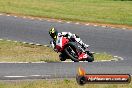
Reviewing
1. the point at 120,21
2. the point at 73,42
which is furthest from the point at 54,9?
the point at 73,42

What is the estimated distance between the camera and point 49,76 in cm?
1705

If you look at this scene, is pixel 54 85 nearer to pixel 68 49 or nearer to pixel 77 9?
pixel 68 49

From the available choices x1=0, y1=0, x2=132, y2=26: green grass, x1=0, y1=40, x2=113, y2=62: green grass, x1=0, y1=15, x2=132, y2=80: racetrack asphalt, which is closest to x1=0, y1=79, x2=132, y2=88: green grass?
x1=0, y1=15, x2=132, y2=80: racetrack asphalt

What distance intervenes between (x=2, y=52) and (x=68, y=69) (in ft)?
24.2

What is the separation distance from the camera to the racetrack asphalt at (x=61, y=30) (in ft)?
57.8

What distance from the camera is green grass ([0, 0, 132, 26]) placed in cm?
3681

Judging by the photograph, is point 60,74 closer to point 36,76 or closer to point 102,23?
point 36,76

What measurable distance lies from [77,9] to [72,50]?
19.5m

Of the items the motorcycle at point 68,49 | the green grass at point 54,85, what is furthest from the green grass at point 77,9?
the green grass at point 54,85

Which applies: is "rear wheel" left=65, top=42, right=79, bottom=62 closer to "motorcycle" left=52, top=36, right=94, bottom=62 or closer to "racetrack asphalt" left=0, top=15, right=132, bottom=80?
"motorcycle" left=52, top=36, right=94, bottom=62

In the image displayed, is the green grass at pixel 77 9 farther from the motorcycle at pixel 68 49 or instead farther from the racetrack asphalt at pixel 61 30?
the motorcycle at pixel 68 49

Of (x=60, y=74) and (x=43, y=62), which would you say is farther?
(x=43, y=62)

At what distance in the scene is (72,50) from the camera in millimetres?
21719

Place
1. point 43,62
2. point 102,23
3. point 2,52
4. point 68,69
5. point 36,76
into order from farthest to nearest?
1. point 102,23
2. point 2,52
3. point 43,62
4. point 68,69
5. point 36,76
